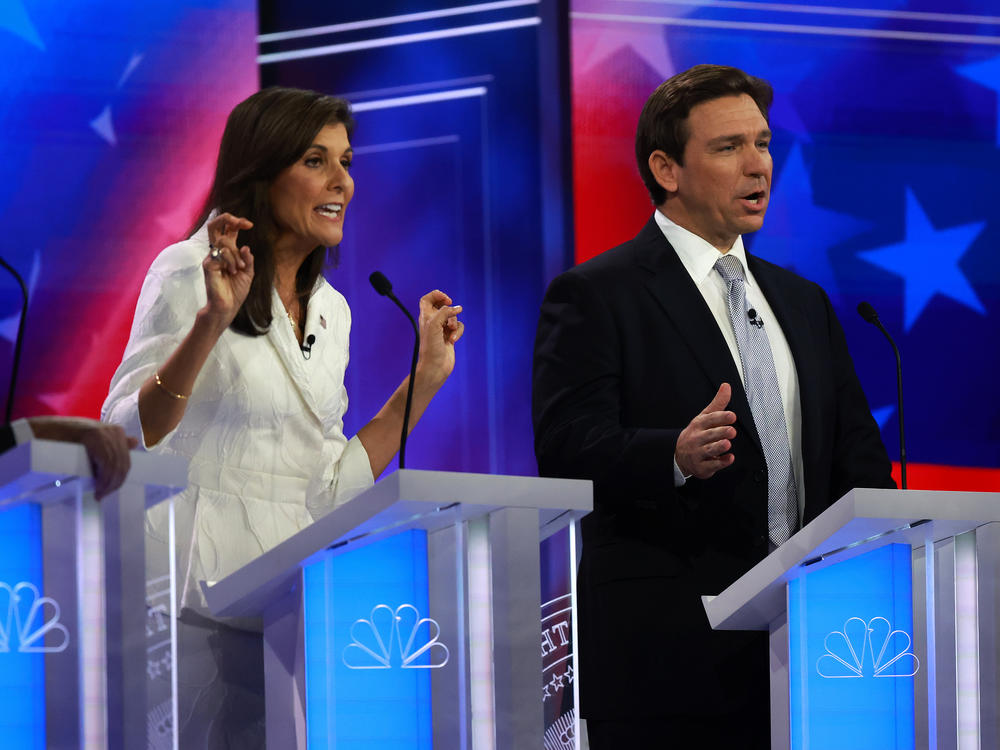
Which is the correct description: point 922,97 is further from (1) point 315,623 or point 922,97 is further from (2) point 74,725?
(2) point 74,725

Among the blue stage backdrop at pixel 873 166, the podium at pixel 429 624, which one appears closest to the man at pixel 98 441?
the podium at pixel 429 624

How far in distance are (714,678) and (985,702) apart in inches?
23.7

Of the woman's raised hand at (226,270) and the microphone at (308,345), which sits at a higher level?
the woman's raised hand at (226,270)

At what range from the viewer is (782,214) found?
4.35 metres

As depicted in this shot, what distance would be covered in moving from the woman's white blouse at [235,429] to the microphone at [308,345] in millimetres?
12

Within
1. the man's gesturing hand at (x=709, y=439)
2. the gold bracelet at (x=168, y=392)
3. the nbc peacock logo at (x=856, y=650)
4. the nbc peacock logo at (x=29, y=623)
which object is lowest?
the nbc peacock logo at (x=856, y=650)

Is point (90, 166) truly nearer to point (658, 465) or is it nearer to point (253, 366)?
point (253, 366)

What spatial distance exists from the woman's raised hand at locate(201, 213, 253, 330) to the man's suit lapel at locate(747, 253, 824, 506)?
1.04 metres

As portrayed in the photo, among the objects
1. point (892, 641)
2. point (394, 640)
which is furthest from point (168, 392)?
point (892, 641)

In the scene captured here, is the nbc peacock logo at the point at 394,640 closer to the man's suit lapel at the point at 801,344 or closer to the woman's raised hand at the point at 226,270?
the woman's raised hand at the point at 226,270

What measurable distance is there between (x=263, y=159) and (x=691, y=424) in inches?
37.3

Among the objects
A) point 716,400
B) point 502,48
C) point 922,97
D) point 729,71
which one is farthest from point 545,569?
point 922,97

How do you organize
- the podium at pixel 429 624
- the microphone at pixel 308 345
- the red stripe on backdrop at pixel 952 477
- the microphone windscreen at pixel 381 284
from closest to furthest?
the podium at pixel 429 624, the microphone windscreen at pixel 381 284, the microphone at pixel 308 345, the red stripe on backdrop at pixel 952 477

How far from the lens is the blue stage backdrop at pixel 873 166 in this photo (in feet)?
14.2
